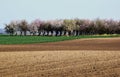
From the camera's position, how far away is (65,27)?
167 meters

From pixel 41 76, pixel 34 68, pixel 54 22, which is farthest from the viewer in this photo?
pixel 54 22

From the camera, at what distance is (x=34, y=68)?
810 inches

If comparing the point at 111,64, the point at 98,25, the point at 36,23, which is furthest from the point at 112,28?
the point at 111,64

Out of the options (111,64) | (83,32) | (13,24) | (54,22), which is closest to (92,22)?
(83,32)

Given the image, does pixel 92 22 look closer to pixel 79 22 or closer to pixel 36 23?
pixel 79 22

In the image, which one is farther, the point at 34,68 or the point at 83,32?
the point at 83,32

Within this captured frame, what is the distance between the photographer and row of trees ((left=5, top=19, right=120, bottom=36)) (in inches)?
5977

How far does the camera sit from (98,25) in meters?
155

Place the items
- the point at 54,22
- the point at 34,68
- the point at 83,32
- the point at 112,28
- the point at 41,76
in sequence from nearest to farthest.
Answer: the point at 41,76, the point at 34,68, the point at 112,28, the point at 83,32, the point at 54,22

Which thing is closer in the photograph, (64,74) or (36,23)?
(64,74)

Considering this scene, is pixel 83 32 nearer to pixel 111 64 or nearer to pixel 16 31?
pixel 16 31

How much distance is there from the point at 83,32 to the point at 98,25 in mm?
9913

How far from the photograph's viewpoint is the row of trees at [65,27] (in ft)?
498

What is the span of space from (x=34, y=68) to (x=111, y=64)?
5.28 m
